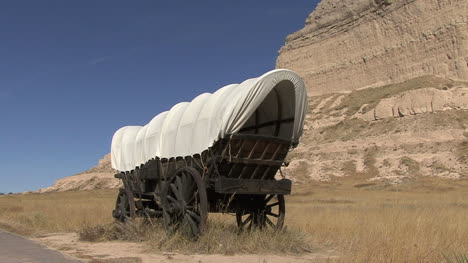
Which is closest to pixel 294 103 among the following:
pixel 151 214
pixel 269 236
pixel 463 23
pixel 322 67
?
pixel 269 236

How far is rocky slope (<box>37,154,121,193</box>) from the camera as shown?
195 ft

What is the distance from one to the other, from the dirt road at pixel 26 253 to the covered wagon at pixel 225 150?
7.46ft

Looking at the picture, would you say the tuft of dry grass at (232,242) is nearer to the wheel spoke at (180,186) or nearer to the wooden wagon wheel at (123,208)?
the wheel spoke at (180,186)

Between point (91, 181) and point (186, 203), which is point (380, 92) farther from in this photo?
point (186, 203)

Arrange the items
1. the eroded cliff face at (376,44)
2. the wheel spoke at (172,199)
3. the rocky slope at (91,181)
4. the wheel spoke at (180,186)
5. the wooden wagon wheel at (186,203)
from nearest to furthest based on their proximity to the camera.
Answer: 1. the wooden wagon wheel at (186,203)
2. the wheel spoke at (180,186)
3. the wheel spoke at (172,199)
4. the rocky slope at (91,181)
5. the eroded cliff face at (376,44)

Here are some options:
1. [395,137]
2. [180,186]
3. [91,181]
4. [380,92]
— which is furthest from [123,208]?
[380,92]

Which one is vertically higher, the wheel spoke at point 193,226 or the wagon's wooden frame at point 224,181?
the wagon's wooden frame at point 224,181

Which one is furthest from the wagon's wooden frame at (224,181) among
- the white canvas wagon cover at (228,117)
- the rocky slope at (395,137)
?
the rocky slope at (395,137)

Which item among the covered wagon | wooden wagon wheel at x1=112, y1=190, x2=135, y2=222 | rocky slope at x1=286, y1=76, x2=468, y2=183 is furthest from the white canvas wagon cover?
rocky slope at x1=286, y1=76, x2=468, y2=183

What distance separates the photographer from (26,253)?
8.31m

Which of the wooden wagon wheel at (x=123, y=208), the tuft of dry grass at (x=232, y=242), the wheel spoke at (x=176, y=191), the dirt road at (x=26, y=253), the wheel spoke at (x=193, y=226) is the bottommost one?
the tuft of dry grass at (x=232, y=242)

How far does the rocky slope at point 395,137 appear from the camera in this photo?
1703 inches

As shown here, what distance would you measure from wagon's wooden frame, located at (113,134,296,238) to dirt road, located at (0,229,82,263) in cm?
228

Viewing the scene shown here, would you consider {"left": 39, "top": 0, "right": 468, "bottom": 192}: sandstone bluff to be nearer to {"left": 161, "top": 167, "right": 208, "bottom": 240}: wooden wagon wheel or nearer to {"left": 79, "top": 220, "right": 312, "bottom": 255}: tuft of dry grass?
{"left": 79, "top": 220, "right": 312, "bottom": 255}: tuft of dry grass
